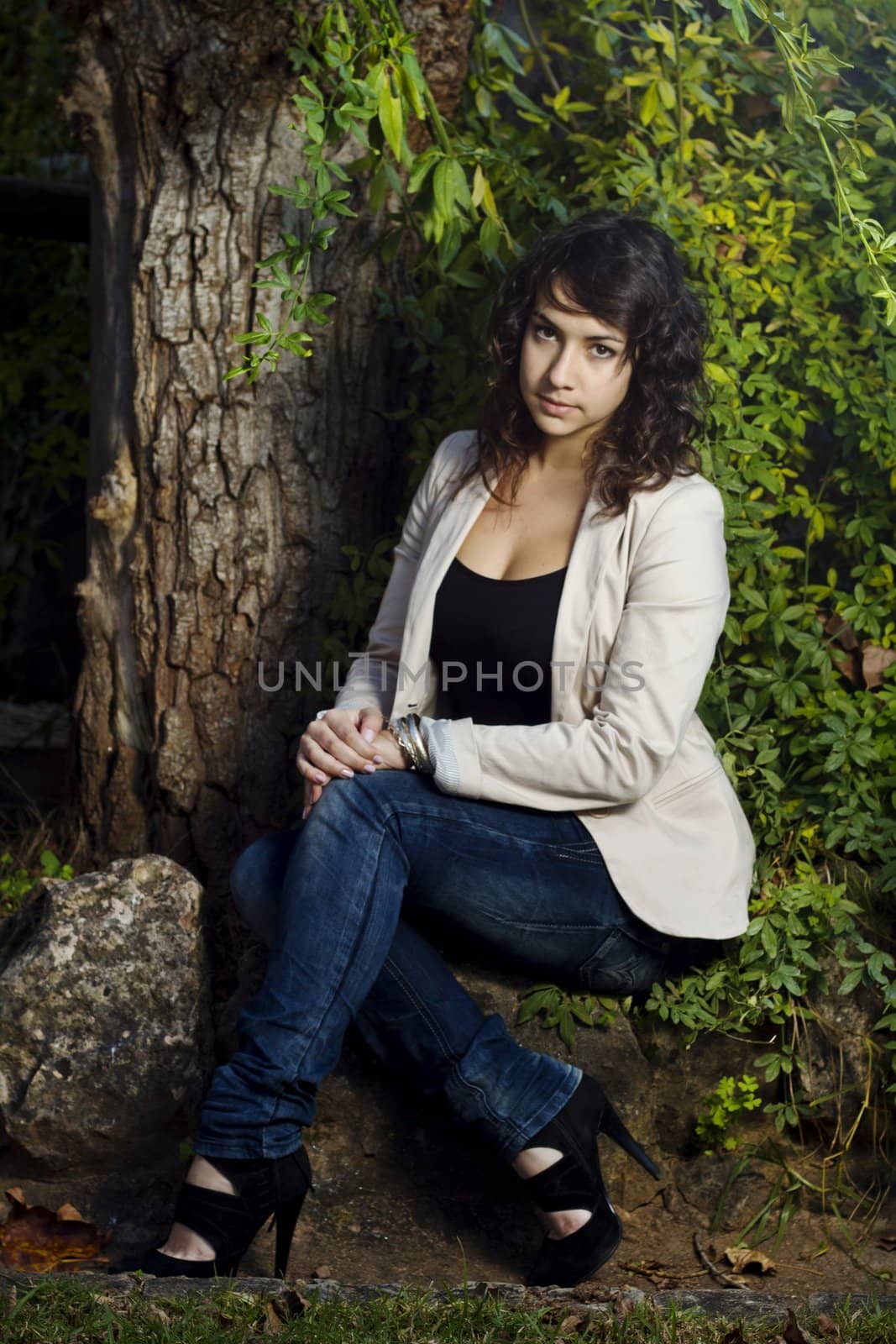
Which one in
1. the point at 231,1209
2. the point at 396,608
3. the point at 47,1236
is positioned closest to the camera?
the point at 231,1209

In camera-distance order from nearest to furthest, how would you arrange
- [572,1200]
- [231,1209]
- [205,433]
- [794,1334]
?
1. [794,1334]
2. [231,1209]
3. [572,1200]
4. [205,433]

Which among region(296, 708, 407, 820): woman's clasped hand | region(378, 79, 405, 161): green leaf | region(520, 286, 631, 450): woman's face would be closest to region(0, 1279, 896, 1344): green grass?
region(296, 708, 407, 820): woman's clasped hand

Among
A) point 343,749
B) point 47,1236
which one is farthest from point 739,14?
point 47,1236

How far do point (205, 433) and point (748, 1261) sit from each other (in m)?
2.24

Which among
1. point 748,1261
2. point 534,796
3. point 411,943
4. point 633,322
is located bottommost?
point 748,1261

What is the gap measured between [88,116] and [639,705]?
6.96 feet

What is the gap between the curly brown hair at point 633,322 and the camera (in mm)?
2676

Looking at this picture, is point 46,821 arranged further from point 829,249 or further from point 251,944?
point 829,249

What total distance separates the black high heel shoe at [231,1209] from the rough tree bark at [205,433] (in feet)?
3.87

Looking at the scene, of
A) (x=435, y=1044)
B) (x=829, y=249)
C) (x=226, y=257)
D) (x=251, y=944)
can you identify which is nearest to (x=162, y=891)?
(x=251, y=944)

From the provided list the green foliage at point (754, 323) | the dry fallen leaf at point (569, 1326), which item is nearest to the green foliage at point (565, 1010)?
the green foliage at point (754, 323)

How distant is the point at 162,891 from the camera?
9.77 ft

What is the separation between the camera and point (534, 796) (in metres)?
2.58

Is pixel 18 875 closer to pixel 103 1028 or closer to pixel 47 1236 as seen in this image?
pixel 103 1028
